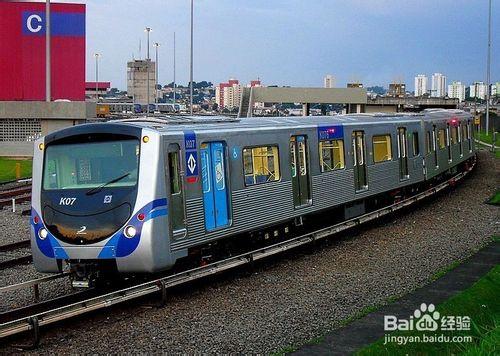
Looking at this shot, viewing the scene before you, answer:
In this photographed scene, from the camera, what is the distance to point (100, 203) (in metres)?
12.2

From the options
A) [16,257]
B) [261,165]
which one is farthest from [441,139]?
[16,257]

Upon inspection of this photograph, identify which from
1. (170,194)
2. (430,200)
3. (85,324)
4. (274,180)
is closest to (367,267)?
(274,180)

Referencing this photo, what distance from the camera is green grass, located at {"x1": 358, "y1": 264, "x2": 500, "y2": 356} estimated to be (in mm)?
9266

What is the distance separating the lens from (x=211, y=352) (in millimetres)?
9914

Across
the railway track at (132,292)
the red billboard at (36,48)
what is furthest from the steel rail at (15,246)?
the red billboard at (36,48)

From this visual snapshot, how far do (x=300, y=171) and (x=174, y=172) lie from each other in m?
5.24

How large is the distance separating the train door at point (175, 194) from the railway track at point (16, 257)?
4.76 metres

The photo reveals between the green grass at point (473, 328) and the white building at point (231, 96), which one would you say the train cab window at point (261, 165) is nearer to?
the green grass at point (473, 328)

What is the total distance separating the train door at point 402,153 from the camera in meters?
24.6

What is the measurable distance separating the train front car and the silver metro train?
1 cm

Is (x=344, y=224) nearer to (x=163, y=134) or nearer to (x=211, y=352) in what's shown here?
(x=163, y=134)

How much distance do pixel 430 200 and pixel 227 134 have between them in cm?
1502

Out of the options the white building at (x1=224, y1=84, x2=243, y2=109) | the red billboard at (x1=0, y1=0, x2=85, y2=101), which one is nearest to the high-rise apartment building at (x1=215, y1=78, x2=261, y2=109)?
the white building at (x1=224, y1=84, x2=243, y2=109)

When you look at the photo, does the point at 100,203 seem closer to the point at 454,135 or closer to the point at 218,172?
the point at 218,172
